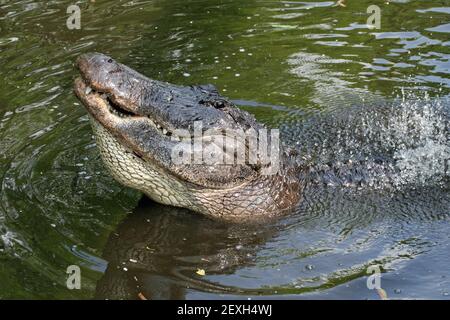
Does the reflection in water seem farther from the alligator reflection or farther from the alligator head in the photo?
the alligator head

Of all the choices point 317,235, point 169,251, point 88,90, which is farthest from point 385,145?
point 88,90

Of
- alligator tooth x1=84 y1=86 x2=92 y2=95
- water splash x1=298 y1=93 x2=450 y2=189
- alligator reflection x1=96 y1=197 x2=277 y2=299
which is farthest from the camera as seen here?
water splash x1=298 y1=93 x2=450 y2=189

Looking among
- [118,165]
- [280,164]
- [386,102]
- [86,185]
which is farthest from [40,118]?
[386,102]

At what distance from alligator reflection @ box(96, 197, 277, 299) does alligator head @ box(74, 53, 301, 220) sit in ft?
0.53

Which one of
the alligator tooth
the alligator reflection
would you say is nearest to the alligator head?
the alligator tooth

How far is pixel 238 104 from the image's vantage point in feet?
28.3

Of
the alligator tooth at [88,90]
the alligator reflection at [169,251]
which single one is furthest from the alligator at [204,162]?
the alligator reflection at [169,251]

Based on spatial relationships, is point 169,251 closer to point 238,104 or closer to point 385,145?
point 385,145

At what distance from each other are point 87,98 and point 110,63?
0.33m

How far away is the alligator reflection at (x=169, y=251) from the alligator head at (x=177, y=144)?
16 cm

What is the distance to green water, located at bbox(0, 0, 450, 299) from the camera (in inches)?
217

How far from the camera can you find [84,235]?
19.7ft

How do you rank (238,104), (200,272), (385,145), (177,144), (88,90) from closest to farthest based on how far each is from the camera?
(200,272) → (88,90) → (177,144) → (385,145) → (238,104)

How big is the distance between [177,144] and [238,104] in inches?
108
